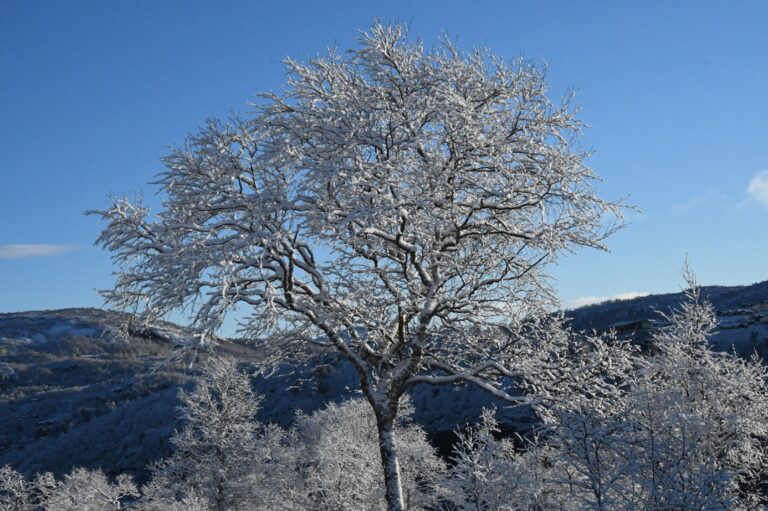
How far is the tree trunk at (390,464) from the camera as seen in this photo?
30.6 ft

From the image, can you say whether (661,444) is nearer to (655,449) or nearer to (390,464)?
(655,449)

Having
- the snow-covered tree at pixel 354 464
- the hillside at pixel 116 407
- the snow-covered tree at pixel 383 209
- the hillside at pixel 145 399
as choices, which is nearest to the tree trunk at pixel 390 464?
the snow-covered tree at pixel 383 209

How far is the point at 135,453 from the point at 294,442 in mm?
28541

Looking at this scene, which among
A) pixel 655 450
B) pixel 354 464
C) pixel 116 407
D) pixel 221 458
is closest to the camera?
pixel 655 450

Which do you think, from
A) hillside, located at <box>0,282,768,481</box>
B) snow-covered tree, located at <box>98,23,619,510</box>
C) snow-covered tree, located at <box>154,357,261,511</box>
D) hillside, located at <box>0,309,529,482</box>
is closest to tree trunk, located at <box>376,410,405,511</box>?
snow-covered tree, located at <box>98,23,619,510</box>

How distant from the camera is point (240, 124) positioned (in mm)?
10008

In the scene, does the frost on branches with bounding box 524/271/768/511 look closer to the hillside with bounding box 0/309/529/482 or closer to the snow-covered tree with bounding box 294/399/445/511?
the snow-covered tree with bounding box 294/399/445/511

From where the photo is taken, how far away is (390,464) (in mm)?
9547

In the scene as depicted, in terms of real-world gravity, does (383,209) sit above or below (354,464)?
above

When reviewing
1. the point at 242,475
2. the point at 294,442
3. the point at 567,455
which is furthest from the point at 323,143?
the point at 294,442

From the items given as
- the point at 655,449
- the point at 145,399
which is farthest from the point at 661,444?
the point at 145,399

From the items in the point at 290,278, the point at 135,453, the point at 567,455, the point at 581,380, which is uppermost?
the point at 290,278

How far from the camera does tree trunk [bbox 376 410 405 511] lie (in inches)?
367

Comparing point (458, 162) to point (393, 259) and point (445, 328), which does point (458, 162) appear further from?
point (445, 328)
